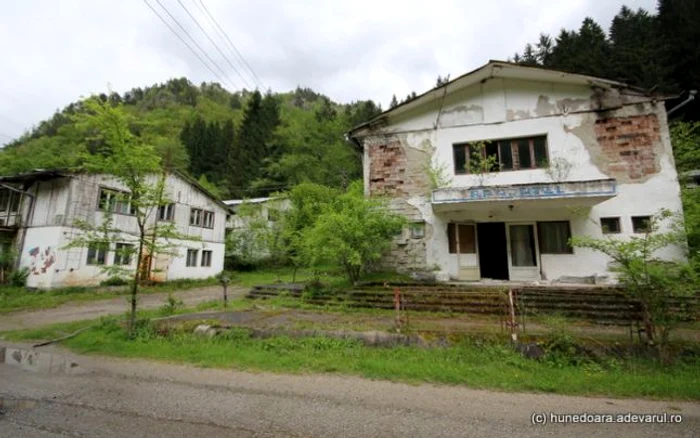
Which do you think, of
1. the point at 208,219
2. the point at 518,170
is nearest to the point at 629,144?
the point at 518,170

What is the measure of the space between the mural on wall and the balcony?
731 inches

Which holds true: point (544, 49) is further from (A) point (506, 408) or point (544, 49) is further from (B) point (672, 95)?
(A) point (506, 408)

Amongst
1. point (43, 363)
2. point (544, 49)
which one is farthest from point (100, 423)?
point (544, 49)

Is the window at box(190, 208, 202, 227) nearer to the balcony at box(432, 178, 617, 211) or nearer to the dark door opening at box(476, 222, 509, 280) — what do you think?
the balcony at box(432, 178, 617, 211)

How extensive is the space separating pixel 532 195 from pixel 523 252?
279cm

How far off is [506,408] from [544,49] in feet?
147

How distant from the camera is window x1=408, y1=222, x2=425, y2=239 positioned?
1240 cm

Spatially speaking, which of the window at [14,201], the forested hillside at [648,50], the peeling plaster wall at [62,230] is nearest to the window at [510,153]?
the peeling plaster wall at [62,230]

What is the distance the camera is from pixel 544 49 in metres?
36.5

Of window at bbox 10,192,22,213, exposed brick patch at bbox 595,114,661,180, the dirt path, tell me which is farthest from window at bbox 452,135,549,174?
window at bbox 10,192,22,213

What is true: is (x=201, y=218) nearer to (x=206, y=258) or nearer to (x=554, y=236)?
(x=206, y=258)

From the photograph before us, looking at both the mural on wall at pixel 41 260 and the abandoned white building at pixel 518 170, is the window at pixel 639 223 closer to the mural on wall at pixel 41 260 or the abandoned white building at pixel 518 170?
the abandoned white building at pixel 518 170

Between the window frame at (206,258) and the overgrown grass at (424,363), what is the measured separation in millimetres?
16242

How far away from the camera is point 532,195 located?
9.99 metres
